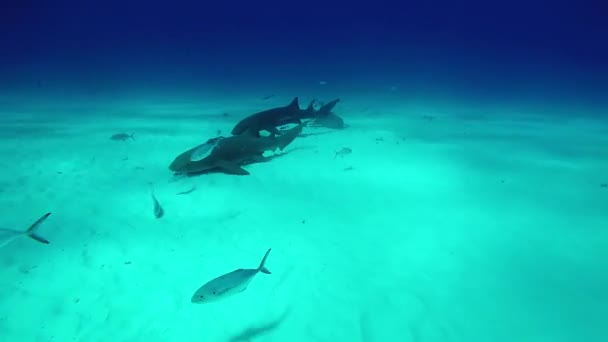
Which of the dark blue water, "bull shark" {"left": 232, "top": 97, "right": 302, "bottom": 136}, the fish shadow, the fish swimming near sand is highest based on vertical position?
the dark blue water

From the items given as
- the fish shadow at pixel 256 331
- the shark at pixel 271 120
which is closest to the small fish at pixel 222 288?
the fish shadow at pixel 256 331

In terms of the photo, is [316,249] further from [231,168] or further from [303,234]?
[231,168]

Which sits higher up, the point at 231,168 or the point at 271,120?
the point at 271,120

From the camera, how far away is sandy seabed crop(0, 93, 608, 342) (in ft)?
10.3

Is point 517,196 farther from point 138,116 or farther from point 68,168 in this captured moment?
point 138,116

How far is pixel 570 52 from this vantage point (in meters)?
98.2

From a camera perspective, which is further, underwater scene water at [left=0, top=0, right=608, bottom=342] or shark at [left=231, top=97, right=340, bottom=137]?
shark at [left=231, top=97, right=340, bottom=137]

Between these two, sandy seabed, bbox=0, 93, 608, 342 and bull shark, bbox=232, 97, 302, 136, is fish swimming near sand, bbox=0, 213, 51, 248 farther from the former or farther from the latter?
bull shark, bbox=232, 97, 302, 136

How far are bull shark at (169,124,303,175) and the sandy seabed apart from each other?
236 millimetres

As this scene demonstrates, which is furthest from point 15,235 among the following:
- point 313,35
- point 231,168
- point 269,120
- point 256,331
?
point 313,35

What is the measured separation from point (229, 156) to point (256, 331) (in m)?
4.58

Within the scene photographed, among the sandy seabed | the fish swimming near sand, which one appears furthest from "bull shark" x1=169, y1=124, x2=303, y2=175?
the fish swimming near sand

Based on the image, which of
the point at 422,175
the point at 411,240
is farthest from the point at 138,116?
the point at 411,240

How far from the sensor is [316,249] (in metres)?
4.30
